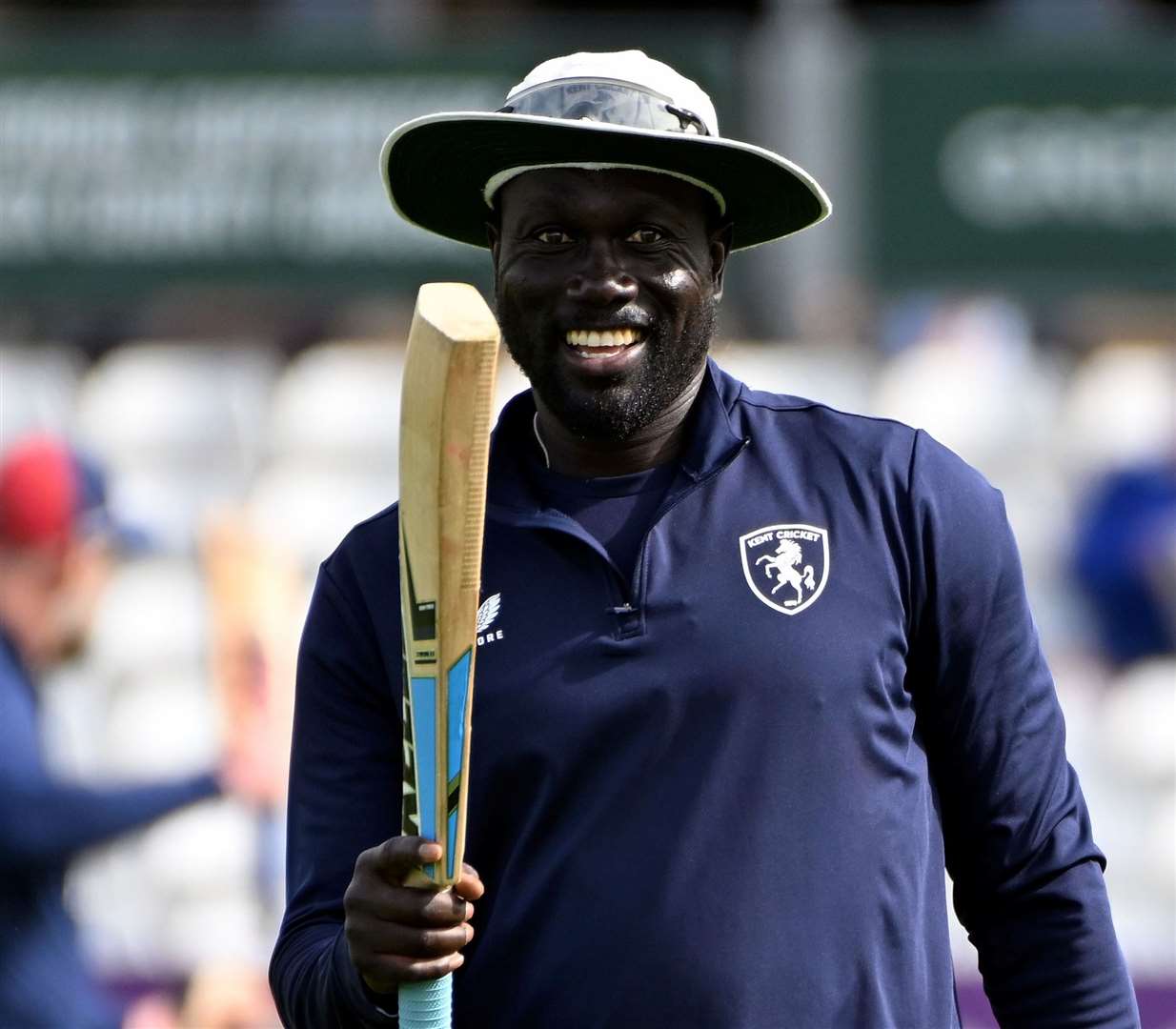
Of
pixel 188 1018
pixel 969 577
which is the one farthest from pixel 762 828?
pixel 188 1018

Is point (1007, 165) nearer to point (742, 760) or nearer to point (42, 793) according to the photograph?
point (42, 793)

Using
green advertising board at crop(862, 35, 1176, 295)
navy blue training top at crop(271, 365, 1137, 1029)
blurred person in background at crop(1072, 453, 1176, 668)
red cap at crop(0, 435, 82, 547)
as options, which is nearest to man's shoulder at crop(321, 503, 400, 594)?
navy blue training top at crop(271, 365, 1137, 1029)

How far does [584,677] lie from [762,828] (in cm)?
22

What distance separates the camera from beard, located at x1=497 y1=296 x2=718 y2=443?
2.37 m

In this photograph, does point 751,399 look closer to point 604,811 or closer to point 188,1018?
point 604,811

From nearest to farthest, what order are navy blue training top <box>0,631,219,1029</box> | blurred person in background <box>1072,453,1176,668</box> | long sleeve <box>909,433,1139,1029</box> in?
long sleeve <box>909,433,1139,1029</box>, navy blue training top <box>0,631,219,1029</box>, blurred person in background <box>1072,453,1176,668</box>

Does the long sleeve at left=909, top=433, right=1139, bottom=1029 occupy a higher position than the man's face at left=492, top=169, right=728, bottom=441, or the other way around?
the man's face at left=492, top=169, right=728, bottom=441

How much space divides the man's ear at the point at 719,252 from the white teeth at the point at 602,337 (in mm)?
142

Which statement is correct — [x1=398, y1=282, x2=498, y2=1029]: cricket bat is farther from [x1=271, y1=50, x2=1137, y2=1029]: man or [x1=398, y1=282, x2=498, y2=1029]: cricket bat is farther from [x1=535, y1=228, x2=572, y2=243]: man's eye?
[x1=535, y1=228, x2=572, y2=243]: man's eye

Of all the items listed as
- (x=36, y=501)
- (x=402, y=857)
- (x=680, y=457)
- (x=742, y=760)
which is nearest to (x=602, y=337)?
(x=680, y=457)

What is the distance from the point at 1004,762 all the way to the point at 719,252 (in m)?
0.62

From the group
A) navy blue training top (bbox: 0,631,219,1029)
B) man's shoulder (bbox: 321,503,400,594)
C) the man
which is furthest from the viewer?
navy blue training top (bbox: 0,631,219,1029)

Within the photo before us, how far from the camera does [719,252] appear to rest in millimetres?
2500

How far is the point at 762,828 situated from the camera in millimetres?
2199
